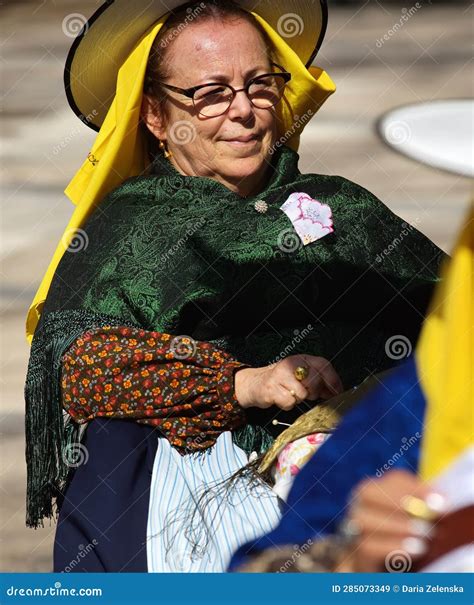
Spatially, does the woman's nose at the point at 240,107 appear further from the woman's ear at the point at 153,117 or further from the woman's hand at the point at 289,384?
the woman's hand at the point at 289,384

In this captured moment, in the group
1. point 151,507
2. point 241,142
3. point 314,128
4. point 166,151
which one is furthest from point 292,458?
point 314,128

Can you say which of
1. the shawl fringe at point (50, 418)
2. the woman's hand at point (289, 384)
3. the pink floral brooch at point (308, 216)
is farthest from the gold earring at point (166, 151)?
the woman's hand at point (289, 384)

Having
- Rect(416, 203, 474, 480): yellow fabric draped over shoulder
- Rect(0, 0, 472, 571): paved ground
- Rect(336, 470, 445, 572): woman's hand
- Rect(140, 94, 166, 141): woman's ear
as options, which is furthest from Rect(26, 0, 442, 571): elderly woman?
Rect(0, 0, 472, 571): paved ground

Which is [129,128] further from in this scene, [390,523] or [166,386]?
[390,523]

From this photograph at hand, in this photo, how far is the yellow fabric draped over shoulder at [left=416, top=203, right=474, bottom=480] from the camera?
5.59ft

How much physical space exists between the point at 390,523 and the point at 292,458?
→ 777 millimetres

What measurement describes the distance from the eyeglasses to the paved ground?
2096 mm

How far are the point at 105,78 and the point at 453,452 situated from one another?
2.02m

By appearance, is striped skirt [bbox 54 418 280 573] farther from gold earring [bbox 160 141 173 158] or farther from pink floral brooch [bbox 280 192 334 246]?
gold earring [bbox 160 141 173 158]

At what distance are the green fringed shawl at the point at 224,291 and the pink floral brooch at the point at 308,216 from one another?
2 centimetres

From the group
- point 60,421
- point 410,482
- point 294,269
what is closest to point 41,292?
point 60,421

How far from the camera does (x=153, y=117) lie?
3389 millimetres

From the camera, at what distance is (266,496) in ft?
8.80

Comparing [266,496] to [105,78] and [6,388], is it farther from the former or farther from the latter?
[6,388]
